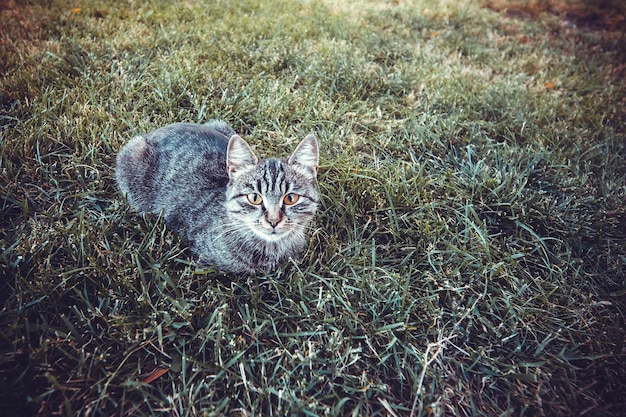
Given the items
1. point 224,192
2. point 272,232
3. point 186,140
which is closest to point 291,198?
point 272,232

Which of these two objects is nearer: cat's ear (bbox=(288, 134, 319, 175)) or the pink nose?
the pink nose

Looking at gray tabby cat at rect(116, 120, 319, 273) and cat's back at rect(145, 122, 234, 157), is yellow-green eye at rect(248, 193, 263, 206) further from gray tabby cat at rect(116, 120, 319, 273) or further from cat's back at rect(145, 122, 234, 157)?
cat's back at rect(145, 122, 234, 157)

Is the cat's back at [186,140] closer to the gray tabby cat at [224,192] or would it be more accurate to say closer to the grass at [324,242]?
the gray tabby cat at [224,192]

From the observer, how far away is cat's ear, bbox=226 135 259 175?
7.26ft

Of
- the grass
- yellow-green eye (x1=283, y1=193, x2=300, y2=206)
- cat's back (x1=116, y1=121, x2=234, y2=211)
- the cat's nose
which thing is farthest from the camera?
cat's back (x1=116, y1=121, x2=234, y2=211)

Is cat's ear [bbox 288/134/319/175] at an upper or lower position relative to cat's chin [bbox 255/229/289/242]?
upper

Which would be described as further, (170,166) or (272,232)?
(170,166)

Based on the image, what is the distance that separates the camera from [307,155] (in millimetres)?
2312

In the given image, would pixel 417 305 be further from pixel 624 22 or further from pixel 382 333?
pixel 624 22

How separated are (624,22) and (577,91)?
4082 mm

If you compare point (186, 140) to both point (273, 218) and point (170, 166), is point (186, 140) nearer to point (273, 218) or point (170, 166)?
point (170, 166)

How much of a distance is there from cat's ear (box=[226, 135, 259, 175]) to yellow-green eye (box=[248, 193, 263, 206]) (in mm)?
211

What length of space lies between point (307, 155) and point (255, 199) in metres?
0.44

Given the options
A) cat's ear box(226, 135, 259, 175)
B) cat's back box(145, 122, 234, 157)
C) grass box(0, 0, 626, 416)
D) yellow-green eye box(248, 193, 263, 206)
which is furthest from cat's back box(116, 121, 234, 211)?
yellow-green eye box(248, 193, 263, 206)
